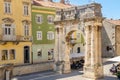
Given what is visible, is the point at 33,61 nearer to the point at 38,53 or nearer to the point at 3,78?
the point at 38,53

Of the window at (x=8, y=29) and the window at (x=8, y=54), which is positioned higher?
the window at (x=8, y=29)

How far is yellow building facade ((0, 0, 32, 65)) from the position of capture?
101 ft

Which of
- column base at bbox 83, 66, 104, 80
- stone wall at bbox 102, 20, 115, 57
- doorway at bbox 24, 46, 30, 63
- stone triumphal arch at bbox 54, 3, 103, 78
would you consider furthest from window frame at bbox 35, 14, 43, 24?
column base at bbox 83, 66, 104, 80

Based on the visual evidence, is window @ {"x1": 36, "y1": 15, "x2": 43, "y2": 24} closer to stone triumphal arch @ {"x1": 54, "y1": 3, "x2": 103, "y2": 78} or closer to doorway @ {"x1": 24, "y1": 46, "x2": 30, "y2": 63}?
doorway @ {"x1": 24, "y1": 46, "x2": 30, "y2": 63}

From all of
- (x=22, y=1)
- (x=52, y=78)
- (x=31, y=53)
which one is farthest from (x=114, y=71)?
(x=22, y=1)

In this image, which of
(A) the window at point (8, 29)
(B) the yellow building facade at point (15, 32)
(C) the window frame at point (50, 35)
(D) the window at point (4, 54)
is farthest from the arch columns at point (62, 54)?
(C) the window frame at point (50, 35)

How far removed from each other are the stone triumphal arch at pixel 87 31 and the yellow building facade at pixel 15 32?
7907mm

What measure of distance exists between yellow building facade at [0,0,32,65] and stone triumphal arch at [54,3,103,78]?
25.9 ft

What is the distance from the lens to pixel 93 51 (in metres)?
23.4

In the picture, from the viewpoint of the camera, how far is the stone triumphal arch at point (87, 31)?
76.9 ft

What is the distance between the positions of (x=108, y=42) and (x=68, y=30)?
63.9 ft

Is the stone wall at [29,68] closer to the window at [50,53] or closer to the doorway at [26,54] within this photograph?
the doorway at [26,54]

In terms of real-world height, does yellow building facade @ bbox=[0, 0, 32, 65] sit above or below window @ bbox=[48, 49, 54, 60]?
above

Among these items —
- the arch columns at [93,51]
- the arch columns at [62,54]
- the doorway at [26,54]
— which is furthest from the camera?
the doorway at [26,54]
